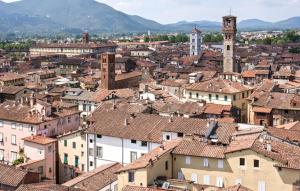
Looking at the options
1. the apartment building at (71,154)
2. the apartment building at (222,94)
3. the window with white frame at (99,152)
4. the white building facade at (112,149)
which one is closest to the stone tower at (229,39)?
the apartment building at (222,94)

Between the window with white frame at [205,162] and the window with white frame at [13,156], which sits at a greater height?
Answer: the window with white frame at [205,162]

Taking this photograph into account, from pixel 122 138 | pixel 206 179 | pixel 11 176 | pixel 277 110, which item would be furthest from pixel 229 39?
pixel 11 176

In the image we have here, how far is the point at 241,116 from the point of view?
76125 mm

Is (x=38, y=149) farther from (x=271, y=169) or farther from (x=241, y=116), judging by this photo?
(x=241, y=116)

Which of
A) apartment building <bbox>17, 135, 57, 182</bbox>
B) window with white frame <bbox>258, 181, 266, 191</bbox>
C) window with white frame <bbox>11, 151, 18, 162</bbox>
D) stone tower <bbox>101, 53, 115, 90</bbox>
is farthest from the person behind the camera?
stone tower <bbox>101, 53, 115, 90</bbox>

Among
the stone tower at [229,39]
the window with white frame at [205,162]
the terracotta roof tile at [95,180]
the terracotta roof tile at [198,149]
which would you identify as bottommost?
the terracotta roof tile at [95,180]

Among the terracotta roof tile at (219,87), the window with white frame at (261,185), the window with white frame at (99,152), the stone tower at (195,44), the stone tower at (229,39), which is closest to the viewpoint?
the window with white frame at (261,185)

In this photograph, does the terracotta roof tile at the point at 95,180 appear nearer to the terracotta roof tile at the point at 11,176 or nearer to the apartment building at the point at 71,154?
Answer: the terracotta roof tile at the point at 11,176

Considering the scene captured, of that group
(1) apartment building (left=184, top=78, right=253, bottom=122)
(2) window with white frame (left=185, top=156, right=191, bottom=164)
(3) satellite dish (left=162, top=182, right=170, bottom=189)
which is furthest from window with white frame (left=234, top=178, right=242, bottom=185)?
(1) apartment building (left=184, top=78, right=253, bottom=122)

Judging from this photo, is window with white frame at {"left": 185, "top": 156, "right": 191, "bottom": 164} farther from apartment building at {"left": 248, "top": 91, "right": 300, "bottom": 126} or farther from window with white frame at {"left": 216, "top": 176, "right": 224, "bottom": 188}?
apartment building at {"left": 248, "top": 91, "right": 300, "bottom": 126}

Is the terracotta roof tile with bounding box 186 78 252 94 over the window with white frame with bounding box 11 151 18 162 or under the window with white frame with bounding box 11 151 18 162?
over

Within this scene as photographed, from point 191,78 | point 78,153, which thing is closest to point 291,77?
point 191,78

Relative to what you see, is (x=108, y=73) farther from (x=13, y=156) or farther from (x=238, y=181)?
(x=238, y=181)

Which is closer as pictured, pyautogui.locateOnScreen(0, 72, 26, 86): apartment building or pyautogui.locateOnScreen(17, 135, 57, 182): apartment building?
pyautogui.locateOnScreen(17, 135, 57, 182): apartment building
